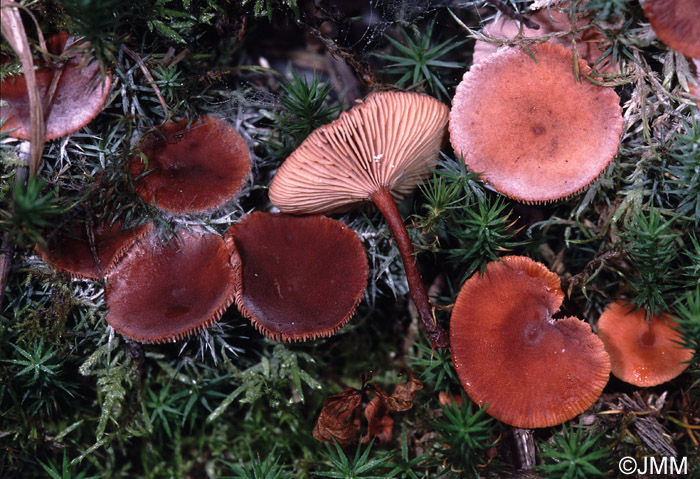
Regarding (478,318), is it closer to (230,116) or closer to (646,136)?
(646,136)

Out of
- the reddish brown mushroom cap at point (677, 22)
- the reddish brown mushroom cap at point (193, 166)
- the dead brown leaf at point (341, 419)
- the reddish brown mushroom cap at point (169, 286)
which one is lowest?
the dead brown leaf at point (341, 419)

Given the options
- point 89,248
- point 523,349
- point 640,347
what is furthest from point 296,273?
point 640,347

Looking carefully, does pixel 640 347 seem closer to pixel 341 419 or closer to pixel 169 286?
pixel 341 419

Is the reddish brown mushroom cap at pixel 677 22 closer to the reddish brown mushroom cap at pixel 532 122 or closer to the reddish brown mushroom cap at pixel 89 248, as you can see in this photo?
the reddish brown mushroom cap at pixel 532 122

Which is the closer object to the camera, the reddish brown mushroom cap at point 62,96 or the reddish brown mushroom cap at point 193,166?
the reddish brown mushroom cap at point 62,96
